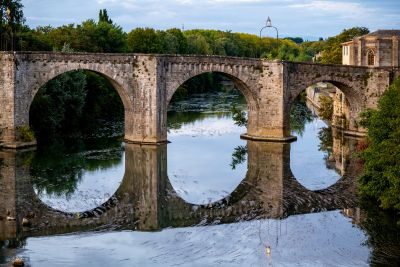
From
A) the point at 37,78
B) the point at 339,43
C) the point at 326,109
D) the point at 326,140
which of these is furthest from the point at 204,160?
the point at 339,43

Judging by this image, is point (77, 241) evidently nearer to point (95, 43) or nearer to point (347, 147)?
point (347, 147)

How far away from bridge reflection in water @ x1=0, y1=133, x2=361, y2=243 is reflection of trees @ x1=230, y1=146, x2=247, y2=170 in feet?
3.13

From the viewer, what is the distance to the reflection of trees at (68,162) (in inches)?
1363

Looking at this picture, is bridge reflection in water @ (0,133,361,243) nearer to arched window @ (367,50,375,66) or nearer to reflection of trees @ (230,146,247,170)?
reflection of trees @ (230,146,247,170)

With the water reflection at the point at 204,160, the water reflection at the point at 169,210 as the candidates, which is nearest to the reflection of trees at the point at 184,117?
the water reflection at the point at 204,160

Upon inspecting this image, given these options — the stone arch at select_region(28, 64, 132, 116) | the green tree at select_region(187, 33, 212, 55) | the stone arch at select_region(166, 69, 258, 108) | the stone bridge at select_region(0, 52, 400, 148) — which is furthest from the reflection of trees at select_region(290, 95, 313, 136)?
the green tree at select_region(187, 33, 212, 55)

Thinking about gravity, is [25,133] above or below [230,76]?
below

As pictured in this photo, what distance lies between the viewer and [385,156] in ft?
98.1

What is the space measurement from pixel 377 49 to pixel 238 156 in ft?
53.3

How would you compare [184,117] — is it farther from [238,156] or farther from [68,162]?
[68,162]

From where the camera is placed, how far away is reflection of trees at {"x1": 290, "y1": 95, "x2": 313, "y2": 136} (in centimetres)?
5706

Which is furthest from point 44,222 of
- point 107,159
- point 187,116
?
point 187,116

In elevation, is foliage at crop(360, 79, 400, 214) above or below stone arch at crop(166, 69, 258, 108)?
below

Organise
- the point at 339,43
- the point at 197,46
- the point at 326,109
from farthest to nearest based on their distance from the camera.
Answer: the point at 197,46 → the point at 339,43 → the point at 326,109
